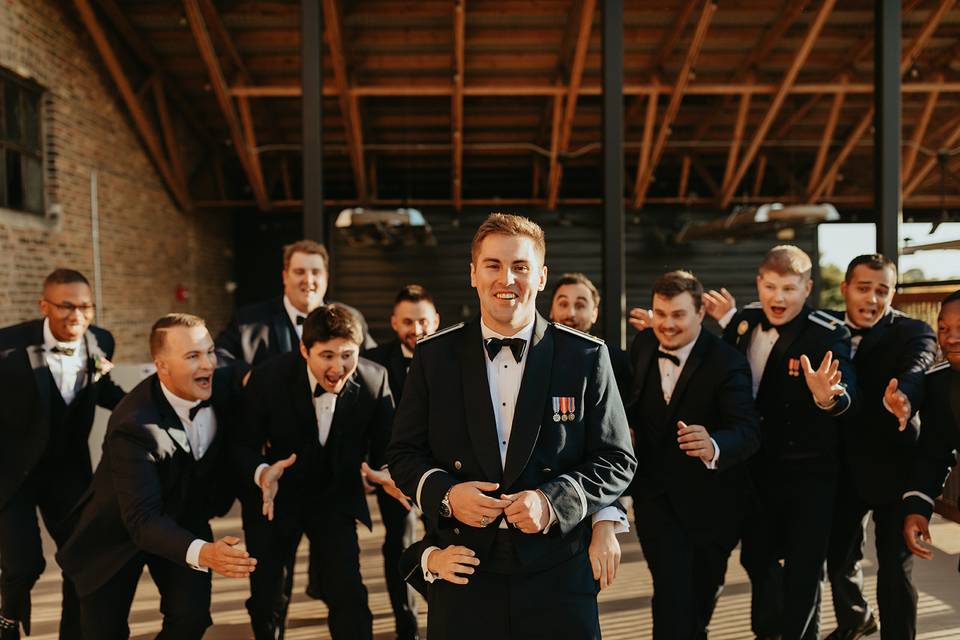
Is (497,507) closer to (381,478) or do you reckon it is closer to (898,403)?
(381,478)

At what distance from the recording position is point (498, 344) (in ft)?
7.00

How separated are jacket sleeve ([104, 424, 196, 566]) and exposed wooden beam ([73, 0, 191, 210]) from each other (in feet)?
26.3

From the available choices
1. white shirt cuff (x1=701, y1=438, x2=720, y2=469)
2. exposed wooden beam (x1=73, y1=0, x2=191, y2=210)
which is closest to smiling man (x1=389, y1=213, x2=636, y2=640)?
white shirt cuff (x1=701, y1=438, x2=720, y2=469)

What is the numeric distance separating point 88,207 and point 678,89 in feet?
26.0

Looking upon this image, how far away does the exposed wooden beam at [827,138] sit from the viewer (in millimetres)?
11305

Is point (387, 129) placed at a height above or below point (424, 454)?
above

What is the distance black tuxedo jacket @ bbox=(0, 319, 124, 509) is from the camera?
11.8 feet

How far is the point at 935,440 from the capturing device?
3.11m

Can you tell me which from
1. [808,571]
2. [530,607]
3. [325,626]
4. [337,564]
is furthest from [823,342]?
[325,626]

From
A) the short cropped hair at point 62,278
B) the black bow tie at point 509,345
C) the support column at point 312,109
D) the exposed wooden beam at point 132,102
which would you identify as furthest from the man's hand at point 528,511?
the exposed wooden beam at point 132,102

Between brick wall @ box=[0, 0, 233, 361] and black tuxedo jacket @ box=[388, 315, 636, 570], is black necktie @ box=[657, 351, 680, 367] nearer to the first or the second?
black tuxedo jacket @ box=[388, 315, 636, 570]

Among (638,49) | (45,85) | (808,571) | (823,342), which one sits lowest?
(808,571)

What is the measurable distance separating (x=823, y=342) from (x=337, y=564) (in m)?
2.27

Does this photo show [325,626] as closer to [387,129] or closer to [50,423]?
[50,423]
